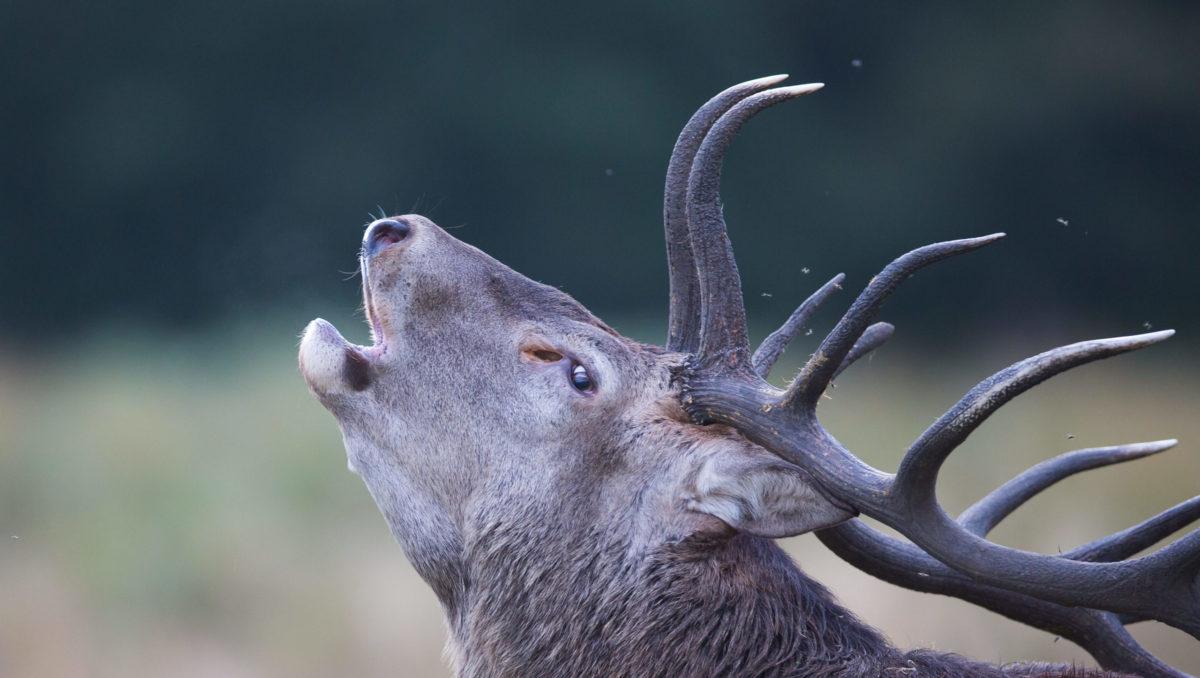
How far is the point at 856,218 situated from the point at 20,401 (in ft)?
18.1

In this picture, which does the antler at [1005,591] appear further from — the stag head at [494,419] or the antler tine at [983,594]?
the stag head at [494,419]

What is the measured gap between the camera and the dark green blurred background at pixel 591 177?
8.40m

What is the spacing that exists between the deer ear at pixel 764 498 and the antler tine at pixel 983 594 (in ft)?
1.39

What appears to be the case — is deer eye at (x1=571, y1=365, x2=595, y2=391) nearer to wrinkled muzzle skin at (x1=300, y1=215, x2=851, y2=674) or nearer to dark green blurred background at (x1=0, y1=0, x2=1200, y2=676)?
wrinkled muzzle skin at (x1=300, y1=215, x2=851, y2=674)

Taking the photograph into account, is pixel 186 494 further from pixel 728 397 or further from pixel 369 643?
pixel 728 397

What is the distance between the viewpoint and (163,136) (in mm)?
10250

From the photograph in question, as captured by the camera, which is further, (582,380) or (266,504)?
(266,504)

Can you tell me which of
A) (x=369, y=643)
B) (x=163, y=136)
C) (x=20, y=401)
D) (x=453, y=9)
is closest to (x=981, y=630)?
(x=369, y=643)

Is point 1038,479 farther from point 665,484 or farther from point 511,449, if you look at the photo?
point 511,449

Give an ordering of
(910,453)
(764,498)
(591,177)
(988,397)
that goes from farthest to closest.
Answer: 1. (591,177)
2. (764,498)
3. (910,453)
4. (988,397)

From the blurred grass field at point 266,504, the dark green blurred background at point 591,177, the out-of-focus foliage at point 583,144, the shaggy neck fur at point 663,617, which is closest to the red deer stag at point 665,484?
the shaggy neck fur at point 663,617

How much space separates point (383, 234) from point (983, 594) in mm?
1735

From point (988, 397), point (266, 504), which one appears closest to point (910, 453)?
point (988, 397)

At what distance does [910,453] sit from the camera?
295cm
